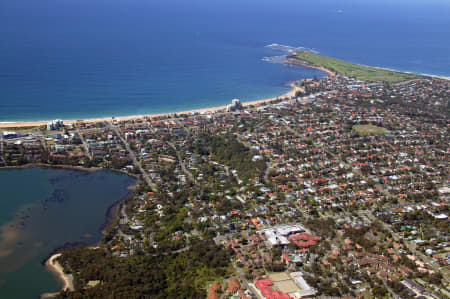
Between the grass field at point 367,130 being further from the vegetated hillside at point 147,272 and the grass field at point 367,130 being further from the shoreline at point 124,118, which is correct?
the vegetated hillside at point 147,272

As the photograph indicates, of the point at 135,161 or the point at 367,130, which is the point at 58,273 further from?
the point at 367,130

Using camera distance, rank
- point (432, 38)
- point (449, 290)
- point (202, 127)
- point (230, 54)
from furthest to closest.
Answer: point (432, 38), point (230, 54), point (202, 127), point (449, 290)

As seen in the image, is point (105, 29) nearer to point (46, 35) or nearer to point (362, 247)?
point (46, 35)

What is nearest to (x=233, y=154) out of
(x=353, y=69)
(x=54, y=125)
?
(x=54, y=125)

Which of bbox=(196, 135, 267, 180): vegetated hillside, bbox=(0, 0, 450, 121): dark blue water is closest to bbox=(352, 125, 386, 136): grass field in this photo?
bbox=(196, 135, 267, 180): vegetated hillside

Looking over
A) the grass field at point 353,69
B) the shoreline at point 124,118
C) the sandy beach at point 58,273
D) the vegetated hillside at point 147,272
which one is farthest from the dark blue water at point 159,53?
the vegetated hillside at point 147,272

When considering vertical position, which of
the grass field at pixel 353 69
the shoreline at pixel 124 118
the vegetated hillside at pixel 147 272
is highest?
the grass field at pixel 353 69

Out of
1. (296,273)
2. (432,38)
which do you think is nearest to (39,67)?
(296,273)
